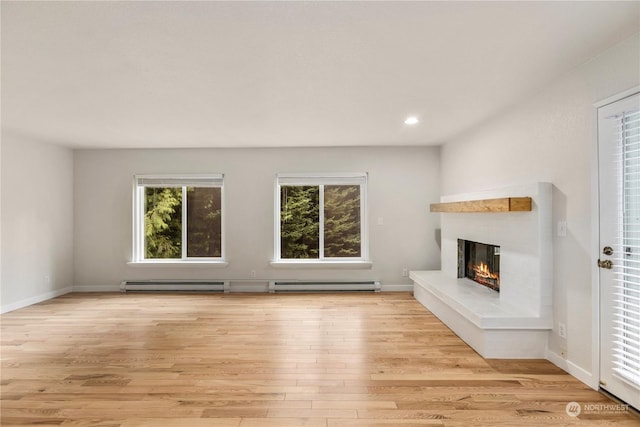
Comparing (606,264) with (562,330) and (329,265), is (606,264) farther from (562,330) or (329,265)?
(329,265)

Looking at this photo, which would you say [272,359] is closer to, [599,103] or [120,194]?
[599,103]

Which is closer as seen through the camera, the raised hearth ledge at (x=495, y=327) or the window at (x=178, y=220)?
the raised hearth ledge at (x=495, y=327)

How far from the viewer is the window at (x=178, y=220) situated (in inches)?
233

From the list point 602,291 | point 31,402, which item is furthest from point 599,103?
point 31,402

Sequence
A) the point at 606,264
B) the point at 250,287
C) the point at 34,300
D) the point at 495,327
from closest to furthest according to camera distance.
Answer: the point at 606,264 → the point at 495,327 → the point at 34,300 → the point at 250,287

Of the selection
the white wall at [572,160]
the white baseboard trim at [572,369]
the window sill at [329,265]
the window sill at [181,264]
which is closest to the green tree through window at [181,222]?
the window sill at [181,264]

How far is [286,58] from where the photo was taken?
250 centimetres

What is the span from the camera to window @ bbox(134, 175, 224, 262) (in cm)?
593

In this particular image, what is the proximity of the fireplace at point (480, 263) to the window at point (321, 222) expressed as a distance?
1.67 meters

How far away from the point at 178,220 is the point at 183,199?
372 millimetres

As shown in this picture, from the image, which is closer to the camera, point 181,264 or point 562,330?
point 562,330

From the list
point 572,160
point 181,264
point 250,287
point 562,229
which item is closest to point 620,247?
point 562,229

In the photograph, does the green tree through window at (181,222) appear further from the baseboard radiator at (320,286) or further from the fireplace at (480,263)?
the fireplace at (480,263)

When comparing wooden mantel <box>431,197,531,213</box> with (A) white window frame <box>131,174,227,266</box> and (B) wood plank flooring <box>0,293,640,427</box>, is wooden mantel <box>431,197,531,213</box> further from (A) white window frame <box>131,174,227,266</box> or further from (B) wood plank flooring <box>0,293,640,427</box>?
(A) white window frame <box>131,174,227,266</box>
